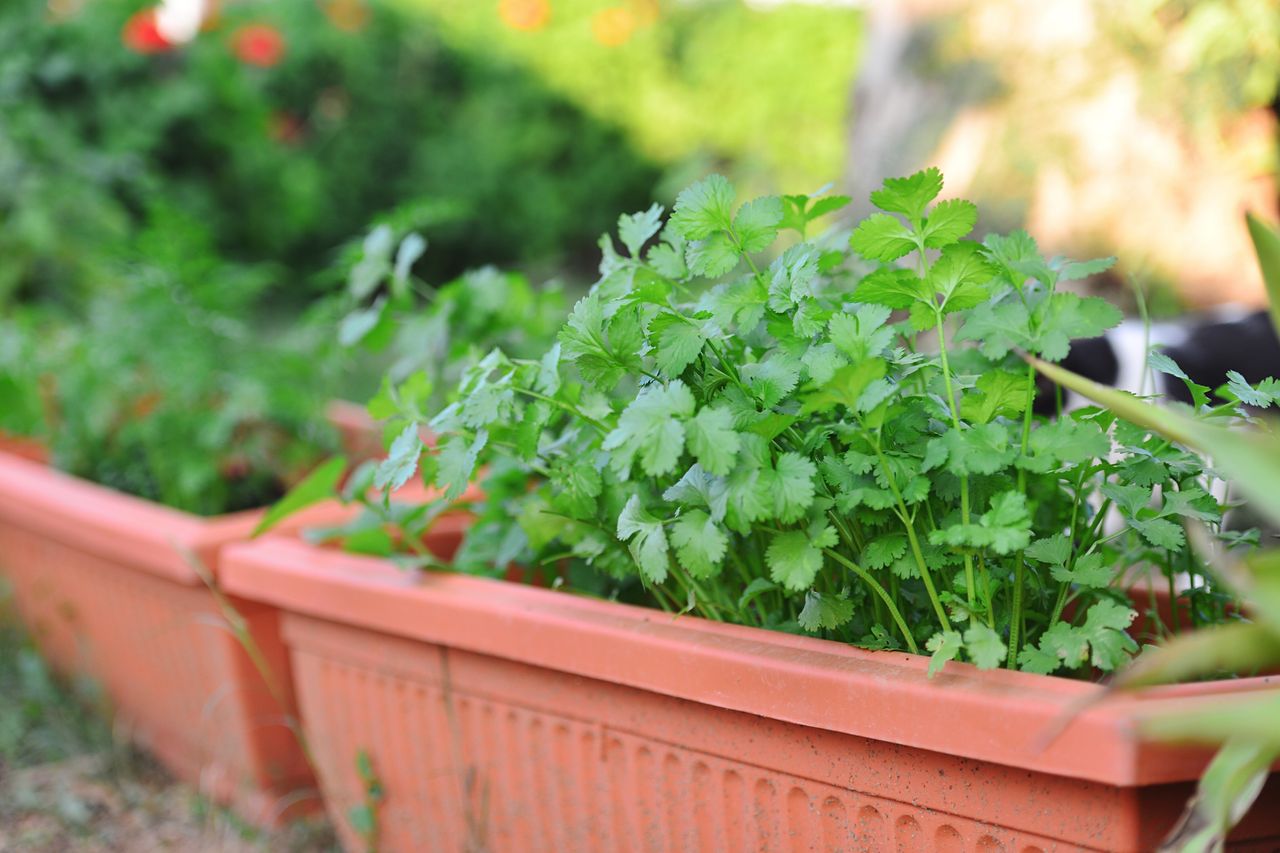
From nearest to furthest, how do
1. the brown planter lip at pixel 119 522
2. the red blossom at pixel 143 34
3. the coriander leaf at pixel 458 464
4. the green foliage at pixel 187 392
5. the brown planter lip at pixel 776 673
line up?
the brown planter lip at pixel 776 673 → the coriander leaf at pixel 458 464 → the brown planter lip at pixel 119 522 → the green foliage at pixel 187 392 → the red blossom at pixel 143 34

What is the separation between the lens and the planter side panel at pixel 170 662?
155cm

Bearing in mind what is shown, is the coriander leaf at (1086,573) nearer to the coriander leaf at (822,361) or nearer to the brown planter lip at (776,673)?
the brown planter lip at (776,673)

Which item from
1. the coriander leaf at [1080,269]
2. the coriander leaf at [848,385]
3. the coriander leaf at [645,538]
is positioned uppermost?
the coriander leaf at [1080,269]

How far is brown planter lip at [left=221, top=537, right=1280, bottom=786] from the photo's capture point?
753 mm

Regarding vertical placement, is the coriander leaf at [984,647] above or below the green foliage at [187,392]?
below

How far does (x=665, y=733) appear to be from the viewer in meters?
1.04

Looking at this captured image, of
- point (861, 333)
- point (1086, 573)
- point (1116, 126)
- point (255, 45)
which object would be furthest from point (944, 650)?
point (255, 45)

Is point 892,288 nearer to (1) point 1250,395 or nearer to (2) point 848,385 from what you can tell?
(2) point 848,385

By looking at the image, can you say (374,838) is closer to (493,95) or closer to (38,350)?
(38,350)

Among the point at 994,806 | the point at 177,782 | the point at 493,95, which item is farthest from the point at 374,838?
the point at 493,95

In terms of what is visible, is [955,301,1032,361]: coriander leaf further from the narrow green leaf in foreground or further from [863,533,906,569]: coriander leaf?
the narrow green leaf in foreground

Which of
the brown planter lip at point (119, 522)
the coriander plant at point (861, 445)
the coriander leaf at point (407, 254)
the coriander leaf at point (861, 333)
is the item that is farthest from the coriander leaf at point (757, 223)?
the brown planter lip at point (119, 522)

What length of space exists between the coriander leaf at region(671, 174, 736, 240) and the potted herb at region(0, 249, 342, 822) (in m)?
0.87

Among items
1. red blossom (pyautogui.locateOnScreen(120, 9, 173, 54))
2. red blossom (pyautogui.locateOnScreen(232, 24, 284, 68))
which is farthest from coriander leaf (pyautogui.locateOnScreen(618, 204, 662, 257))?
red blossom (pyautogui.locateOnScreen(232, 24, 284, 68))
